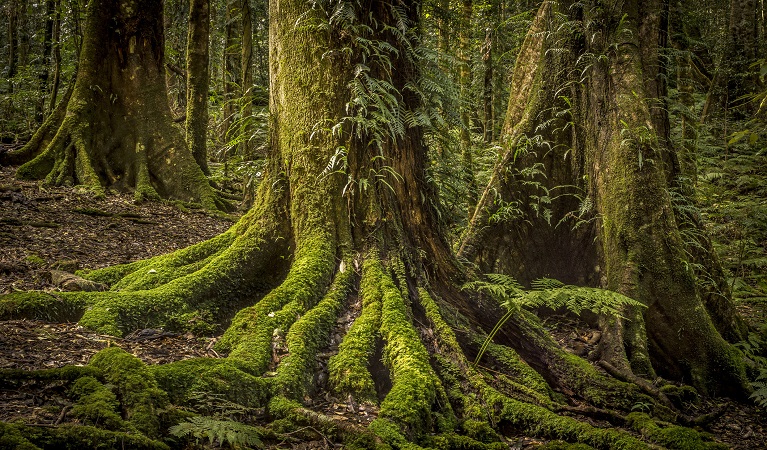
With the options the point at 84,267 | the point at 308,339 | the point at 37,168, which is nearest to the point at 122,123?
the point at 37,168

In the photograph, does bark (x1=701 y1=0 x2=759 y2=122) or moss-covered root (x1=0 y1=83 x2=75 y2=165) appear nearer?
moss-covered root (x1=0 y1=83 x2=75 y2=165)

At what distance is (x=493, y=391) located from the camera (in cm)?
375

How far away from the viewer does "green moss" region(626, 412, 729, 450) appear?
137 inches

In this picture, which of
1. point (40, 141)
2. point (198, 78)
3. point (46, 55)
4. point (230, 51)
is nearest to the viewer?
point (40, 141)

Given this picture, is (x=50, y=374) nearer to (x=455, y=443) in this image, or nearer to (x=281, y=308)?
(x=281, y=308)

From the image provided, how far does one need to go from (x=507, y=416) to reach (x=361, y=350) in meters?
1.12

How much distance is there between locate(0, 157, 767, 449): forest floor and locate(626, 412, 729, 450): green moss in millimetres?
863

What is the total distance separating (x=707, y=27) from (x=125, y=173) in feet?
89.6

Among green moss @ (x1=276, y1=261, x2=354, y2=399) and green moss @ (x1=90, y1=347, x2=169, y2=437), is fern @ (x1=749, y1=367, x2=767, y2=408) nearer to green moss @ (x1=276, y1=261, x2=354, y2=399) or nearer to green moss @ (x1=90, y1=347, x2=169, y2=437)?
green moss @ (x1=276, y1=261, x2=354, y2=399)

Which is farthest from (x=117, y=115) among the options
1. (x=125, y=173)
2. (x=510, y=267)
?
(x=510, y=267)

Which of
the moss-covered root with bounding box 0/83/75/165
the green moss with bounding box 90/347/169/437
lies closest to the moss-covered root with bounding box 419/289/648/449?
the green moss with bounding box 90/347/169/437

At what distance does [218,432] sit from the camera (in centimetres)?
243

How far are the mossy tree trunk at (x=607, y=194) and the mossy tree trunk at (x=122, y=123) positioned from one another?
19.6 feet

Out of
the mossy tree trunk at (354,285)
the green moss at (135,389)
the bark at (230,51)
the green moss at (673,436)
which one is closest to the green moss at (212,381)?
the mossy tree trunk at (354,285)
